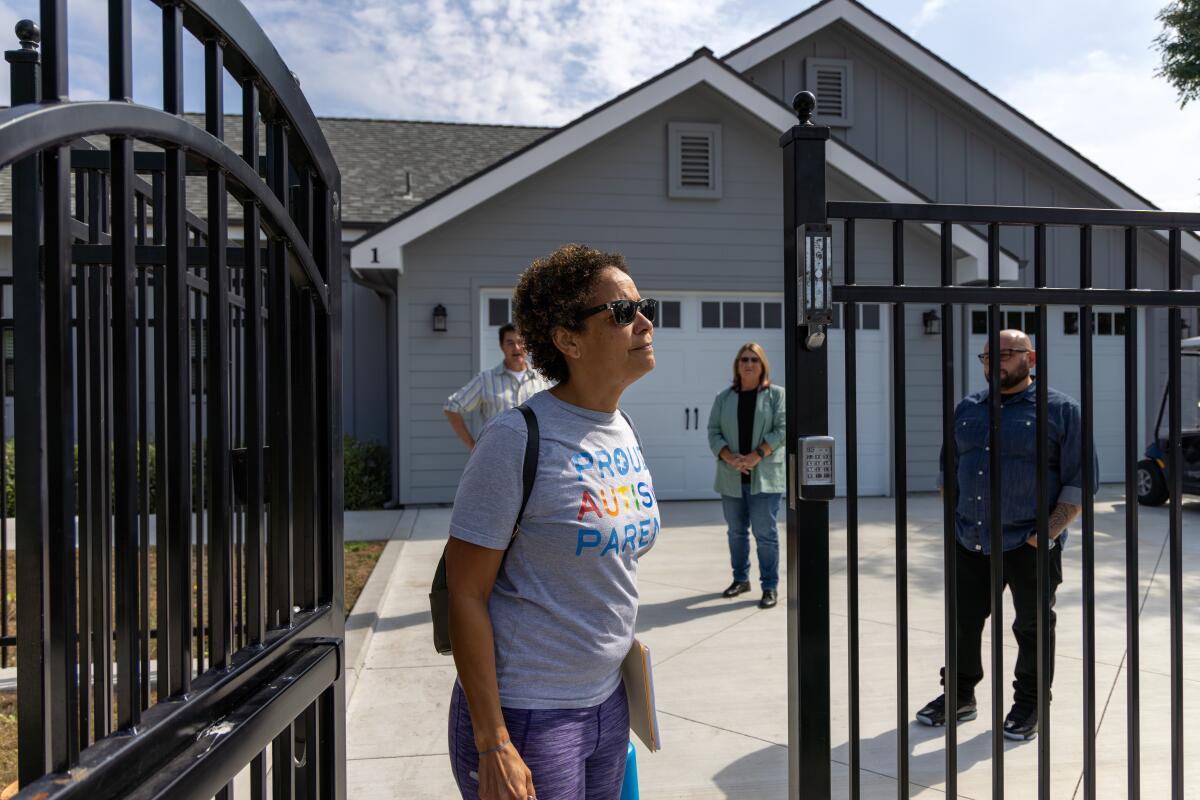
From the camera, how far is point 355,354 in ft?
38.9

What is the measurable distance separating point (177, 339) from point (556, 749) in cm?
113

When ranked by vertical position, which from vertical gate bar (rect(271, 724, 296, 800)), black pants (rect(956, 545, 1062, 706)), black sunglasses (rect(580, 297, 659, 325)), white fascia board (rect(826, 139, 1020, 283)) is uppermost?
white fascia board (rect(826, 139, 1020, 283))

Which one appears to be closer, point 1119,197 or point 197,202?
point 197,202

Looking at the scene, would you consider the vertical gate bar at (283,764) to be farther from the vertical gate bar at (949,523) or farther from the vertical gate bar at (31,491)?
the vertical gate bar at (949,523)

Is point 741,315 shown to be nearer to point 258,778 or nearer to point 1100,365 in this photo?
point 1100,365

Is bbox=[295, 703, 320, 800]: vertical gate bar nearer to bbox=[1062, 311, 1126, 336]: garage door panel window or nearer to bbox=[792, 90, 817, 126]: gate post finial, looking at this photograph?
bbox=[792, 90, 817, 126]: gate post finial

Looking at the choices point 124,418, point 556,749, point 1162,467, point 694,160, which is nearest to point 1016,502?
point 556,749

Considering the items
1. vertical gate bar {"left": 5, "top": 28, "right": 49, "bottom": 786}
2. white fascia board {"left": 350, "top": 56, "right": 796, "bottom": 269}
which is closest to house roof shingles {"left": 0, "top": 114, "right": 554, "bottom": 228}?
white fascia board {"left": 350, "top": 56, "right": 796, "bottom": 269}

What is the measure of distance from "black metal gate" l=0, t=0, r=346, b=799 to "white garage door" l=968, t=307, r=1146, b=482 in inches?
434

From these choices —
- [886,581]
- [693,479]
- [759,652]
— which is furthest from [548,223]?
[759,652]

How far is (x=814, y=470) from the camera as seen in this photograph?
220 cm

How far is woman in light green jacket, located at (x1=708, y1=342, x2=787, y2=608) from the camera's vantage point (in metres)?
5.76

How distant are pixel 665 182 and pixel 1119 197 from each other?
6.41 metres

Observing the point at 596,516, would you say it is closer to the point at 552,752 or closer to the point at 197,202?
the point at 552,752
